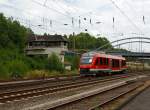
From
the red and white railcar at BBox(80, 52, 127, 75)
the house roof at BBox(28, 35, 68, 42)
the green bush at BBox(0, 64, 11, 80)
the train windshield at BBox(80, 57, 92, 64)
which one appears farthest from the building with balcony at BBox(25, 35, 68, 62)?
the green bush at BBox(0, 64, 11, 80)

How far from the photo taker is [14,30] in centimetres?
10019

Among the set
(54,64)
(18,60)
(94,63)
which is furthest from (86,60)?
(54,64)

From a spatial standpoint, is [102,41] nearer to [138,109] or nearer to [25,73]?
[25,73]

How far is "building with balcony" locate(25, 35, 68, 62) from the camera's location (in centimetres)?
8238

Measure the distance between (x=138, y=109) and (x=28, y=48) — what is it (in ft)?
244

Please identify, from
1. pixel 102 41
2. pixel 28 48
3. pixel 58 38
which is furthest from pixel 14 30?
pixel 102 41

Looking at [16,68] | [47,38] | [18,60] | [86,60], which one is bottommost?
[16,68]

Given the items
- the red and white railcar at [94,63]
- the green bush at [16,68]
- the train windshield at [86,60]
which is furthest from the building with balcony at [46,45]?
the train windshield at [86,60]

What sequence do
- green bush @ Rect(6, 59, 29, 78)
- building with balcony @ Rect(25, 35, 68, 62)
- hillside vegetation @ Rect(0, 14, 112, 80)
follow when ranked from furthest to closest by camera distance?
building with balcony @ Rect(25, 35, 68, 62) < hillside vegetation @ Rect(0, 14, 112, 80) < green bush @ Rect(6, 59, 29, 78)

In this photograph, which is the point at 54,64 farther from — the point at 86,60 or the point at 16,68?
the point at 86,60

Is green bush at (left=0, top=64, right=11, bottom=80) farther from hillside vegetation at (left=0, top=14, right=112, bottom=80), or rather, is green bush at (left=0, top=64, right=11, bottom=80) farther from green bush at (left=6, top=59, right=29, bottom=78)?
green bush at (left=6, top=59, right=29, bottom=78)

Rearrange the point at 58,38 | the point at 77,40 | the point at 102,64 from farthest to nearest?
the point at 77,40 → the point at 58,38 → the point at 102,64

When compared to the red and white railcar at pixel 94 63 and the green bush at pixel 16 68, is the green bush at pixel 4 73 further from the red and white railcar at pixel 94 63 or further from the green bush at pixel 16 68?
the red and white railcar at pixel 94 63

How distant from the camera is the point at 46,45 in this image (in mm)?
86188
